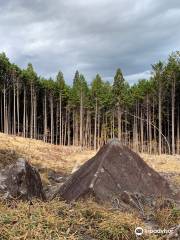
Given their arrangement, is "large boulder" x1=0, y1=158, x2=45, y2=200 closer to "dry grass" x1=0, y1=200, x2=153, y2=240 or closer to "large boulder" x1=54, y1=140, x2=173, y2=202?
"large boulder" x1=54, y1=140, x2=173, y2=202

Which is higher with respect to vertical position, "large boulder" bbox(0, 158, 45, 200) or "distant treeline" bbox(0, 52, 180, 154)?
"distant treeline" bbox(0, 52, 180, 154)

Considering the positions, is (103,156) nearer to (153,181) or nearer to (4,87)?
(153,181)

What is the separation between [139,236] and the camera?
404 cm

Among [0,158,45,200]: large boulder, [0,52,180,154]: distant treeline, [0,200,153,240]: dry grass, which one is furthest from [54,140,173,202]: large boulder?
[0,52,180,154]: distant treeline

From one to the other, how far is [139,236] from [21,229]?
1.20m

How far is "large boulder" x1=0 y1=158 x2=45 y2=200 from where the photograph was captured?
6.83 m

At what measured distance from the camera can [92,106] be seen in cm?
7531

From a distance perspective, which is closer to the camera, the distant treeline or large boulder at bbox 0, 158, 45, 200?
large boulder at bbox 0, 158, 45, 200

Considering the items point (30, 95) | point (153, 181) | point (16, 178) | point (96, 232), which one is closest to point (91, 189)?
point (16, 178)

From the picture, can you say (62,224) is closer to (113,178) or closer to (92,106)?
(113,178)

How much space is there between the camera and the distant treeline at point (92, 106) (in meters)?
64.9

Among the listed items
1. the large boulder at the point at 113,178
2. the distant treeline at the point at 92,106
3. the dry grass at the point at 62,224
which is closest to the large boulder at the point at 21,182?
the large boulder at the point at 113,178

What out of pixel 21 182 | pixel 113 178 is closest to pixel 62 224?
pixel 21 182

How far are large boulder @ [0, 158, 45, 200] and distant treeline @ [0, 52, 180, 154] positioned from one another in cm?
5182
